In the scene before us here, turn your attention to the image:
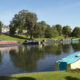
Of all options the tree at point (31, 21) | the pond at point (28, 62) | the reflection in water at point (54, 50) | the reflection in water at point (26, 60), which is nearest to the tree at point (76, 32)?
the tree at point (31, 21)

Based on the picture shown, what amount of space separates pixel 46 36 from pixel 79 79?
350 feet

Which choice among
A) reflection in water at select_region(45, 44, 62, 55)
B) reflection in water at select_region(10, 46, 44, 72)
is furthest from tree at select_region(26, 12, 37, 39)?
reflection in water at select_region(10, 46, 44, 72)

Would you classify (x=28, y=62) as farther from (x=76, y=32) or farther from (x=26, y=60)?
(x=76, y=32)

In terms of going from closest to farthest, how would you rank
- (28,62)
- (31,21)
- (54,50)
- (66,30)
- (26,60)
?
(28,62) → (26,60) → (54,50) → (31,21) → (66,30)

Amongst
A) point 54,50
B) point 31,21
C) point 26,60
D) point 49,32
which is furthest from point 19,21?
point 26,60

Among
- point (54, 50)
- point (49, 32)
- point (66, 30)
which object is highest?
point (66, 30)

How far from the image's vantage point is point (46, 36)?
116 m

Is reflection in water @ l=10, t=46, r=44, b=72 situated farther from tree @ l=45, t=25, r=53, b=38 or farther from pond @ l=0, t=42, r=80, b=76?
tree @ l=45, t=25, r=53, b=38

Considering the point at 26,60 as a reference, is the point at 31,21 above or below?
above

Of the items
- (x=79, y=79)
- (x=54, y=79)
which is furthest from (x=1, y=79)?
(x=79, y=79)

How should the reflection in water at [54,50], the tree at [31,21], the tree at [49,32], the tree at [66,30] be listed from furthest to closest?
the tree at [66,30] → the tree at [49,32] → the tree at [31,21] → the reflection in water at [54,50]

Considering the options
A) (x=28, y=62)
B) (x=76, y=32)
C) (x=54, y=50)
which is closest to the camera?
(x=28, y=62)

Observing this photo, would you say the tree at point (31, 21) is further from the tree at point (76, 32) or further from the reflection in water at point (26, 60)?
the reflection in water at point (26, 60)

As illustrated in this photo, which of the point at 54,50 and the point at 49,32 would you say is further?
the point at 49,32
